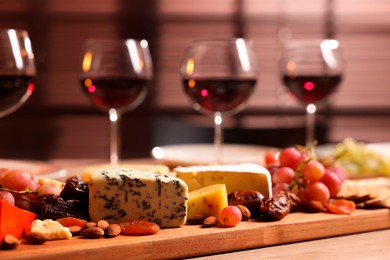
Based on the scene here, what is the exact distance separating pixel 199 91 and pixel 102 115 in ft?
13.1

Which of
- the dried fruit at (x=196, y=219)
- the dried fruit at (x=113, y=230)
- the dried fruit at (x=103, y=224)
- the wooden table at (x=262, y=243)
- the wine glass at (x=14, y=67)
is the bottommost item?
the wooden table at (x=262, y=243)

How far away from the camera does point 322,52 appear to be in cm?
181

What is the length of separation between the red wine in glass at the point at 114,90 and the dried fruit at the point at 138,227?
0.65 metres

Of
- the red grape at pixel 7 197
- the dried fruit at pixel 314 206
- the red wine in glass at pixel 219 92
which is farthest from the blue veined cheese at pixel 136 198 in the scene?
the red wine in glass at pixel 219 92

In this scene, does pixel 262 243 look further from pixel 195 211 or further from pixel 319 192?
pixel 319 192

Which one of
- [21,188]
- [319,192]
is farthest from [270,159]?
[21,188]

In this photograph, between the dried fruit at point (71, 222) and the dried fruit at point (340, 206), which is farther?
the dried fruit at point (340, 206)

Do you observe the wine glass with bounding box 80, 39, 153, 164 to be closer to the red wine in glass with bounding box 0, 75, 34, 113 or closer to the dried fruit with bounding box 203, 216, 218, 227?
the red wine in glass with bounding box 0, 75, 34, 113

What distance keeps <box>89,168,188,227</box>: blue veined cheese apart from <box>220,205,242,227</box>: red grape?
58 millimetres

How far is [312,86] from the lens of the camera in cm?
185

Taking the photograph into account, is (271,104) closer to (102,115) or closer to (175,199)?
(102,115)

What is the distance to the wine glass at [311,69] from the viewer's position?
181cm

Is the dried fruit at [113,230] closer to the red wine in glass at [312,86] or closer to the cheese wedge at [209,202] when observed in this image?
the cheese wedge at [209,202]

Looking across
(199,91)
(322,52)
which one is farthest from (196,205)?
(322,52)
